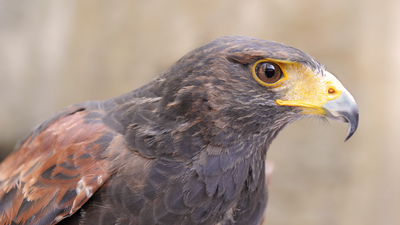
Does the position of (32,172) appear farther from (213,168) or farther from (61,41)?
(61,41)

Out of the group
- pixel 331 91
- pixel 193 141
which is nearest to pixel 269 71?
pixel 331 91

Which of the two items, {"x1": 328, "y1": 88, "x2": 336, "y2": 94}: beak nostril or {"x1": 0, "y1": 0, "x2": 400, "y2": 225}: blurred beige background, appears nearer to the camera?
{"x1": 328, "y1": 88, "x2": 336, "y2": 94}: beak nostril

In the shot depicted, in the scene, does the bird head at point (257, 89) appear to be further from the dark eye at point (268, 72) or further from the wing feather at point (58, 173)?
the wing feather at point (58, 173)

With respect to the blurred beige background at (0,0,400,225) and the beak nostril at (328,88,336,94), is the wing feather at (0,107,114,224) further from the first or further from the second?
the blurred beige background at (0,0,400,225)

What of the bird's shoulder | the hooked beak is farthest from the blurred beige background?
the bird's shoulder

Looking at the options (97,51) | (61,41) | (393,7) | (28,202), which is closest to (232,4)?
(393,7)

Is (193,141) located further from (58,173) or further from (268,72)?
(58,173)

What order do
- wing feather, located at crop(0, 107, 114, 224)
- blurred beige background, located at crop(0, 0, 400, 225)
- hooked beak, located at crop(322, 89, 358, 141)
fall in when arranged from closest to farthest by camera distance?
hooked beak, located at crop(322, 89, 358, 141) → wing feather, located at crop(0, 107, 114, 224) → blurred beige background, located at crop(0, 0, 400, 225)

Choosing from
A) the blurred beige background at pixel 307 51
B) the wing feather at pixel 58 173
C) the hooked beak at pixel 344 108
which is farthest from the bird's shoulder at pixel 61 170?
the blurred beige background at pixel 307 51
